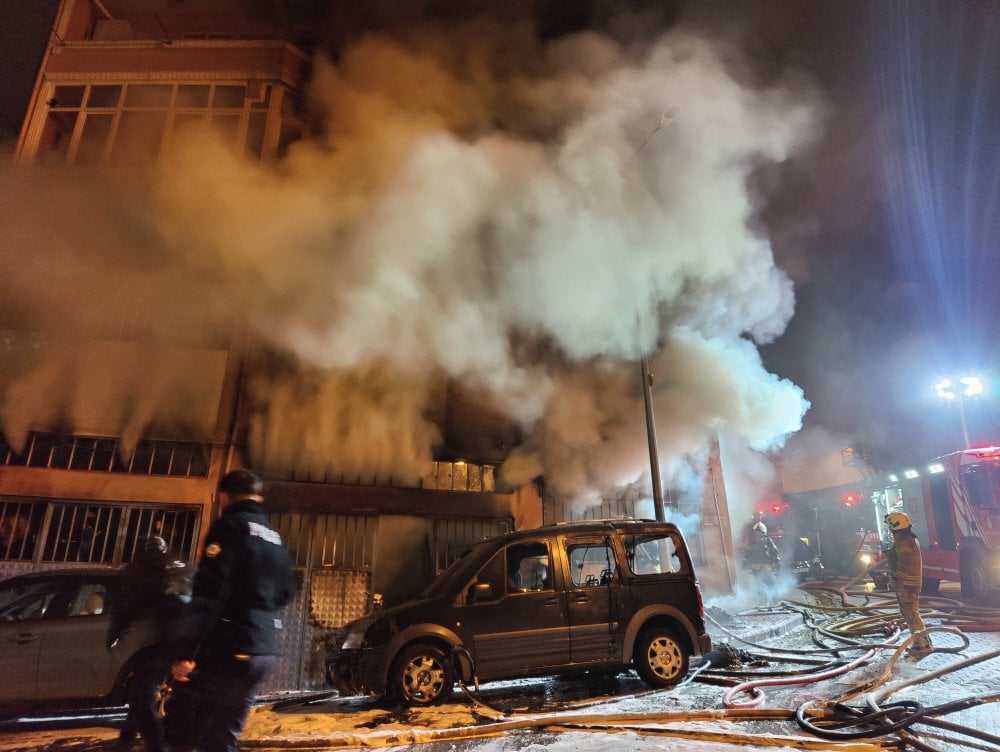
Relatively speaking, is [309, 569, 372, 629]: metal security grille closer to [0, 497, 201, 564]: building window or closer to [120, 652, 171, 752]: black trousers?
[0, 497, 201, 564]: building window

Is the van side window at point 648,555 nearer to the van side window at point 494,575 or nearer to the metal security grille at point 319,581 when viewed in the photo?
the van side window at point 494,575

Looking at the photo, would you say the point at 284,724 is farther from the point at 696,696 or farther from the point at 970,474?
the point at 970,474

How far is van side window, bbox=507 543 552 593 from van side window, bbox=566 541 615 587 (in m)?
0.29

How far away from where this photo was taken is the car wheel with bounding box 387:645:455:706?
539 centimetres

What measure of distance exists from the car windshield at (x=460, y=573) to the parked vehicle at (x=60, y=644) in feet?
9.18

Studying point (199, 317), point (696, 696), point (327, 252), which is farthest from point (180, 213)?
point (696, 696)

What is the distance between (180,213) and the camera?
8.92 meters

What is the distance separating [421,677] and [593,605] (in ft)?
6.68

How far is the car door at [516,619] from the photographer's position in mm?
5637

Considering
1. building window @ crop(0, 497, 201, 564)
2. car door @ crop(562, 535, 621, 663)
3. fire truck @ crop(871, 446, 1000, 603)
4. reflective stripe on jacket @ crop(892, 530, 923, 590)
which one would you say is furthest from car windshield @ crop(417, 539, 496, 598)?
fire truck @ crop(871, 446, 1000, 603)

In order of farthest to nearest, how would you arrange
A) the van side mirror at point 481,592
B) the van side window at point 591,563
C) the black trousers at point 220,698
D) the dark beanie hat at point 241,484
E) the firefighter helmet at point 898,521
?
the firefighter helmet at point 898,521 < the van side window at point 591,563 < the van side mirror at point 481,592 < the dark beanie hat at point 241,484 < the black trousers at point 220,698

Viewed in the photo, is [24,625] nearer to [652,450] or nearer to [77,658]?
[77,658]

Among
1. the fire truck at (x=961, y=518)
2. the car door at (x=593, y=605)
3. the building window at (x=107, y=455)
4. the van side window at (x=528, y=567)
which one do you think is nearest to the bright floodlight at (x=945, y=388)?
the fire truck at (x=961, y=518)

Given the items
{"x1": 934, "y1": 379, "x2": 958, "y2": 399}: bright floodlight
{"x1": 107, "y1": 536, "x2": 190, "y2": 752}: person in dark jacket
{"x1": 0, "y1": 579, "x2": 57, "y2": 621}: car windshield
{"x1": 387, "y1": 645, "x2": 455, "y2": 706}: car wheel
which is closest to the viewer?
{"x1": 107, "y1": 536, "x2": 190, "y2": 752}: person in dark jacket
